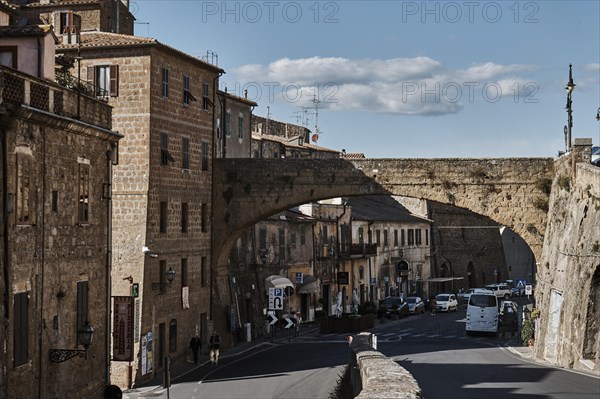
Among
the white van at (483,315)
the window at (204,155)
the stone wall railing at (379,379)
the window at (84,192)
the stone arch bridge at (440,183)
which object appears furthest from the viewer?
the white van at (483,315)

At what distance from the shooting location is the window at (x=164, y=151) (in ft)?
128

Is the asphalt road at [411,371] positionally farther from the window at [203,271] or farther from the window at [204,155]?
the window at [204,155]

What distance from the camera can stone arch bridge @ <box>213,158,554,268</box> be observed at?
42.9 metres

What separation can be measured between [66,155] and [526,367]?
18.3 metres

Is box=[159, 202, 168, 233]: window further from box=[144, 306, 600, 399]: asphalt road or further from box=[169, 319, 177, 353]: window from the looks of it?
box=[144, 306, 600, 399]: asphalt road

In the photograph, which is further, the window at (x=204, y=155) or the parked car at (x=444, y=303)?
the parked car at (x=444, y=303)

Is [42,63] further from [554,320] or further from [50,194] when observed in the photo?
[554,320]

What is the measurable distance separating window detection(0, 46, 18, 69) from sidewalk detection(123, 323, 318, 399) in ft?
42.2

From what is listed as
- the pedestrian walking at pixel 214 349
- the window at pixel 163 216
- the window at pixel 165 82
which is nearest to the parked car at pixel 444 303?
the pedestrian walking at pixel 214 349

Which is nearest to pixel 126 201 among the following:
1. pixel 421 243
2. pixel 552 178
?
pixel 552 178

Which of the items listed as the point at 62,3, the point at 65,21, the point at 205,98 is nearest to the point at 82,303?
the point at 205,98

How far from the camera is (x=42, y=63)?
76.1 feet

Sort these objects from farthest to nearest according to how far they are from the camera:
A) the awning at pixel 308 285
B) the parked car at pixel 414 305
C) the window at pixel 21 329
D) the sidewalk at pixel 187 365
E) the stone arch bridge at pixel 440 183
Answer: the parked car at pixel 414 305 → the awning at pixel 308 285 → the stone arch bridge at pixel 440 183 → the sidewalk at pixel 187 365 → the window at pixel 21 329

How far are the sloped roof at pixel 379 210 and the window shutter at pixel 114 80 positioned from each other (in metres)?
34.3
